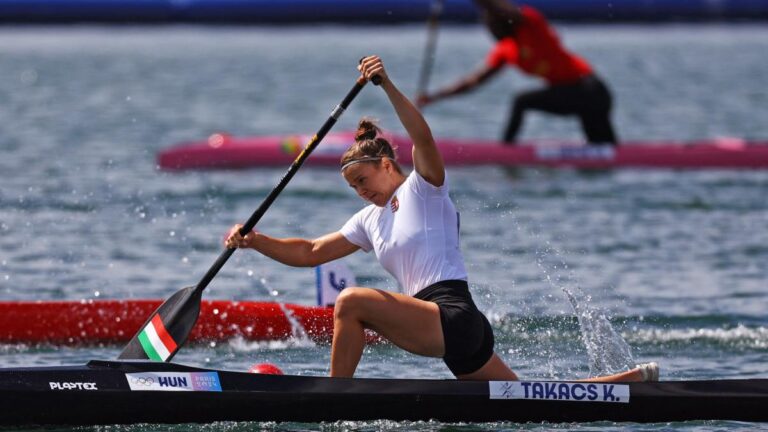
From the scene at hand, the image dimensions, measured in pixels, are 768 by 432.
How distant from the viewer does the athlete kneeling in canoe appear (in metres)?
7.33

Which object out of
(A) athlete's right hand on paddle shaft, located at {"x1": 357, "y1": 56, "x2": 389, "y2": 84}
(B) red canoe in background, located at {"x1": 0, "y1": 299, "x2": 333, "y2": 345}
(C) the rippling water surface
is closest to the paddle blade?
(C) the rippling water surface

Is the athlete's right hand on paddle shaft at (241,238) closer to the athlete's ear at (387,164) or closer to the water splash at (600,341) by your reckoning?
the athlete's ear at (387,164)

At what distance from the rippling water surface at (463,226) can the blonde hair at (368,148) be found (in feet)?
4.09

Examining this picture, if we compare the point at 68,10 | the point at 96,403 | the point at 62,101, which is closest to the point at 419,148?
the point at 96,403

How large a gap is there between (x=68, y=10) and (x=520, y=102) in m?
33.5

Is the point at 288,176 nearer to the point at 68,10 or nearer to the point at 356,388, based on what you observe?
the point at 356,388

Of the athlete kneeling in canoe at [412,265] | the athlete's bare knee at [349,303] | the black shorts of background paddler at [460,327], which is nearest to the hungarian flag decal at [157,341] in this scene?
the athlete kneeling in canoe at [412,265]

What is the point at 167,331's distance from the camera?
8203mm

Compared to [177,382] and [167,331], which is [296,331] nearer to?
[167,331]

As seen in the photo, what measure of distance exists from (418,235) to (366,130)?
56cm

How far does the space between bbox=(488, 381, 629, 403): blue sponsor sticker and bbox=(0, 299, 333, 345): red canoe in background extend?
271 cm

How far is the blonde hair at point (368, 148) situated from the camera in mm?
7500

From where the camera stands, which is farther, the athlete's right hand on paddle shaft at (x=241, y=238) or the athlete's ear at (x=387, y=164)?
the athlete's right hand on paddle shaft at (x=241, y=238)

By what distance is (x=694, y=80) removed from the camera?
37.5 meters
